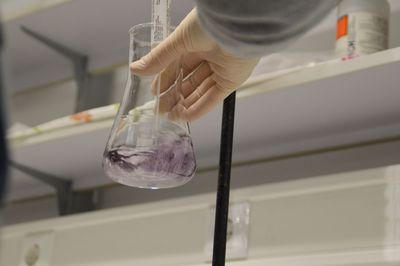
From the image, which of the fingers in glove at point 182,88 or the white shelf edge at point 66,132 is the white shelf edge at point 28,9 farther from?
the fingers in glove at point 182,88

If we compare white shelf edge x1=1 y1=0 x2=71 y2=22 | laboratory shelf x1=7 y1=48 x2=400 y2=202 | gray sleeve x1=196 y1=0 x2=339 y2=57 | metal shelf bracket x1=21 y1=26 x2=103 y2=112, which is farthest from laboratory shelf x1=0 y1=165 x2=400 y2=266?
gray sleeve x1=196 y1=0 x2=339 y2=57

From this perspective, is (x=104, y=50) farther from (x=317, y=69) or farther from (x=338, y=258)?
(x=338, y=258)

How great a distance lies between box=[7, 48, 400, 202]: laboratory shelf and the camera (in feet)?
3.36

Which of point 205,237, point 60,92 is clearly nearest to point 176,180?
point 205,237

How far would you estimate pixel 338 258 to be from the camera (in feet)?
3.27

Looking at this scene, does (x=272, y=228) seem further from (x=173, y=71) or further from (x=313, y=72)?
(x=173, y=71)

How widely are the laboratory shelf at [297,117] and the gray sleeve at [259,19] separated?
705mm

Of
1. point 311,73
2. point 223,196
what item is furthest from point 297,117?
point 223,196

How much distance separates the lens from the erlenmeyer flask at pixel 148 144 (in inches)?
26.2

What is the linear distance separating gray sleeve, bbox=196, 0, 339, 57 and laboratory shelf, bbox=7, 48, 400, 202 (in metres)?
0.71

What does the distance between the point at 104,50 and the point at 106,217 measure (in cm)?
53

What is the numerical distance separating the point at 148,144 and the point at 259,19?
40 centimetres

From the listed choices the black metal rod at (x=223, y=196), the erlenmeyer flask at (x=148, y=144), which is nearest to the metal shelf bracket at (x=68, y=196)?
the erlenmeyer flask at (x=148, y=144)

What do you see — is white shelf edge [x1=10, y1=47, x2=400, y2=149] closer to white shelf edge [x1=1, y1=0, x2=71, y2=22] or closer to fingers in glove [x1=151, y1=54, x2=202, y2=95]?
fingers in glove [x1=151, y1=54, x2=202, y2=95]
